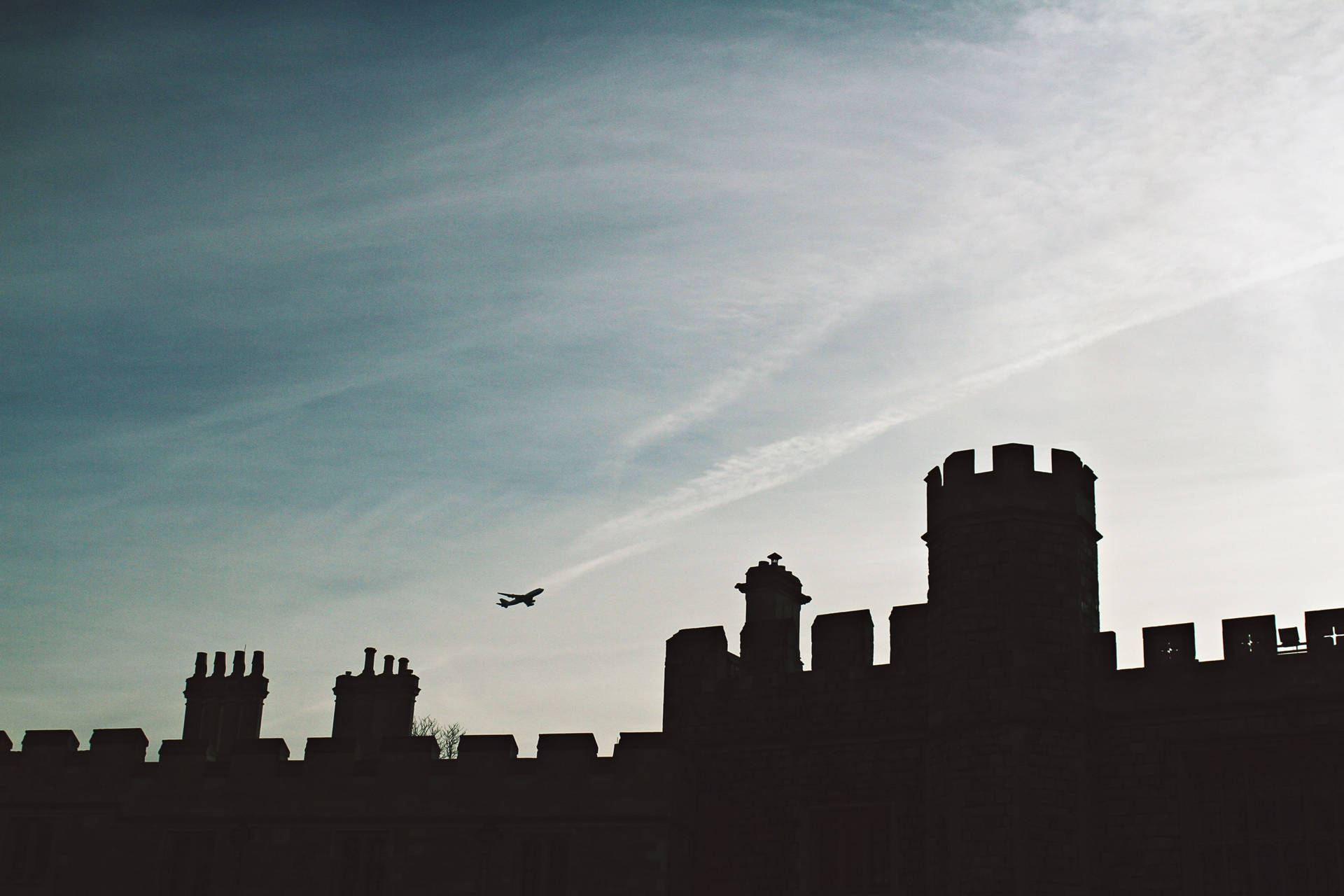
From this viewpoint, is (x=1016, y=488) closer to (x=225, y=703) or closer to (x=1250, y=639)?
(x=1250, y=639)

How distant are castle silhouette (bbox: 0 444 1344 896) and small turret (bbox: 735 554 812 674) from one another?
32 mm

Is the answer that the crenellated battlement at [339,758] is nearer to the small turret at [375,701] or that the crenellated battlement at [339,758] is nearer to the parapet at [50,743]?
the parapet at [50,743]

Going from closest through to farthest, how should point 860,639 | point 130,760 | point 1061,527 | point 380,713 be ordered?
point 1061,527
point 860,639
point 130,760
point 380,713

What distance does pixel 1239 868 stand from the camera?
1711cm

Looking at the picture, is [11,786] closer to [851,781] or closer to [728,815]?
[728,815]

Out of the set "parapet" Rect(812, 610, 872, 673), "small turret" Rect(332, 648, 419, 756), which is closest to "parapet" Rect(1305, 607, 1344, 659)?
"parapet" Rect(812, 610, 872, 673)

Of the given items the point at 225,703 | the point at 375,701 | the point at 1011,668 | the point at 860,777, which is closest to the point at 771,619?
the point at 860,777

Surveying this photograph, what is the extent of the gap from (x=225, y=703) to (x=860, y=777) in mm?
13002

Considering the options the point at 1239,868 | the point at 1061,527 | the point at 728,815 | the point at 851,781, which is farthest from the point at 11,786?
the point at 1239,868

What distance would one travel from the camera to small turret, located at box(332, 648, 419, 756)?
1033 inches

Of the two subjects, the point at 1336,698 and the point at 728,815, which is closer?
the point at 1336,698

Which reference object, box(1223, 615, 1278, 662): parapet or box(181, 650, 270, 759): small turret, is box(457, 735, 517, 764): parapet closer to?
box(181, 650, 270, 759): small turret

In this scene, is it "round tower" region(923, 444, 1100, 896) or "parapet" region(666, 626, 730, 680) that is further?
"parapet" region(666, 626, 730, 680)

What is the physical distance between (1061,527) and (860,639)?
9.69 feet
